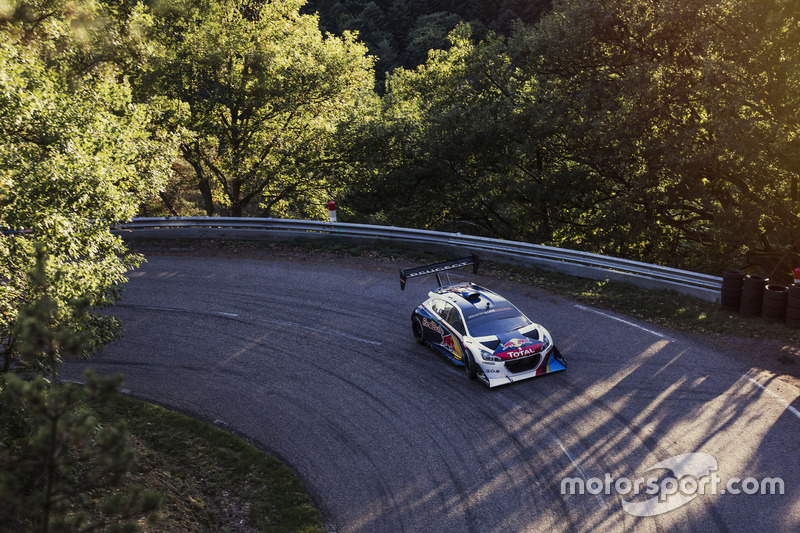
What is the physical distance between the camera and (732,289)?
50.5 ft

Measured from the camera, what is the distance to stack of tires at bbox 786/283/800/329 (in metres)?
14.2

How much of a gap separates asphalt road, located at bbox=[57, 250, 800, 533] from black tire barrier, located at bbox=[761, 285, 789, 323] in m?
2.07

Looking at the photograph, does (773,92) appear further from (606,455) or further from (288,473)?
(288,473)

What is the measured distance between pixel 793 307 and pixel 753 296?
910mm

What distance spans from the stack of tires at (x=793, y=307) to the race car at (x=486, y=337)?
237 inches

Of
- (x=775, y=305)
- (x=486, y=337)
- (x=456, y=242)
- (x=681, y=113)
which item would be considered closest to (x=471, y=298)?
(x=486, y=337)

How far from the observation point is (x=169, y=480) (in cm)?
1073

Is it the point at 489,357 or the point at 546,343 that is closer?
the point at 489,357

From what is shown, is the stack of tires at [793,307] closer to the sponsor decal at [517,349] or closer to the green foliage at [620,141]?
the green foliage at [620,141]

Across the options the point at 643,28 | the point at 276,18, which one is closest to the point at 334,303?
the point at 643,28

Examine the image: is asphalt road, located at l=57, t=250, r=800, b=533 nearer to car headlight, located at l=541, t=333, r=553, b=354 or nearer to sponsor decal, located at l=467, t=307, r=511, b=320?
car headlight, located at l=541, t=333, r=553, b=354
